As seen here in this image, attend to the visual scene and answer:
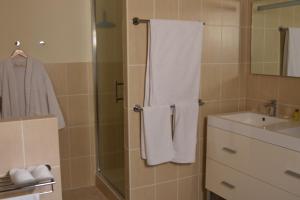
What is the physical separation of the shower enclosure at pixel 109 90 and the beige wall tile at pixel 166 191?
0.98ft

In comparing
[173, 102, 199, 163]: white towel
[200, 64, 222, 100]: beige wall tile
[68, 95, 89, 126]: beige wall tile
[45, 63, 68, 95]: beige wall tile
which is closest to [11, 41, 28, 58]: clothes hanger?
[45, 63, 68, 95]: beige wall tile

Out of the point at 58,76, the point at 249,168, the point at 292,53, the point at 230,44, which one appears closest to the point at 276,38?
the point at 292,53

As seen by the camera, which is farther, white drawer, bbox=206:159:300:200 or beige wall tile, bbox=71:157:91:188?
beige wall tile, bbox=71:157:91:188

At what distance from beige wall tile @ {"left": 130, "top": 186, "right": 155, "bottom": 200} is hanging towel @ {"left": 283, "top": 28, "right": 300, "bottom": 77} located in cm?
132

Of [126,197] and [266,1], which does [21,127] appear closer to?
[126,197]

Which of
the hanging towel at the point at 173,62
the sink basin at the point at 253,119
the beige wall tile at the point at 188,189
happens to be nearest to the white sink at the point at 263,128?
the sink basin at the point at 253,119

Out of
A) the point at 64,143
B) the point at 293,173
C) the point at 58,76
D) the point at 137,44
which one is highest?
the point at 137,44

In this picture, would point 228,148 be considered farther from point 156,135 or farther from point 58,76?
point 58,76

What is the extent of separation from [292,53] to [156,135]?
1136mm

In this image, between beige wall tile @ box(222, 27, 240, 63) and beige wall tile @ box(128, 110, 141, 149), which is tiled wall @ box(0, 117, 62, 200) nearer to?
beige wall tile @ box(128, 110, 141, 149)

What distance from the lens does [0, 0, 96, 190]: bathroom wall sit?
8.92 feet

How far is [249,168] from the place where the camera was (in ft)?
6.93

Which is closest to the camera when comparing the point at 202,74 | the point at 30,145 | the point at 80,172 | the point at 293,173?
the point at 30,145

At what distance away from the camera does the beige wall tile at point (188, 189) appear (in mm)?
2537
